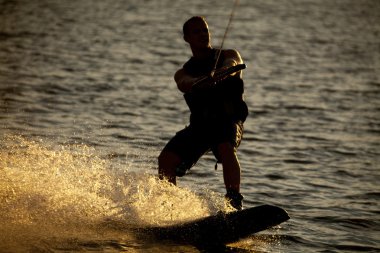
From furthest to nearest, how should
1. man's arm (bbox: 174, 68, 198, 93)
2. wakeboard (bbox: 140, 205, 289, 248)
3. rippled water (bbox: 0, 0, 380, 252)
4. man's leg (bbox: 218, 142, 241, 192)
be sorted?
1. rippled water (bbox: 0, 0, 380, 252)
2. man's arm (bbox: 174, 68, 198, 93)
3. man's leg (bbox: 218, 142, 241, 192)
4. wakeboard (bbox: 140, 205, 289, 248)

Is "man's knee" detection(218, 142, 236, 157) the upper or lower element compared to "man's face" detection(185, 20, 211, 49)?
lower

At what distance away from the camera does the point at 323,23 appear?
37.7 meters

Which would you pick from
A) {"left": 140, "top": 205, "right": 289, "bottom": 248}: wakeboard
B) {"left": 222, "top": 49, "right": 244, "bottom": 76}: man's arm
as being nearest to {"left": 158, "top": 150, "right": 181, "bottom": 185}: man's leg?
{"left": 140, "top": 205, "right": 289, "bottom": 248}: wakeboard

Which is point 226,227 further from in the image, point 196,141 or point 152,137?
point 152,137

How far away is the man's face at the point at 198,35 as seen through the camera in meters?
7.76

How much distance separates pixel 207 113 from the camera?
25.7ft

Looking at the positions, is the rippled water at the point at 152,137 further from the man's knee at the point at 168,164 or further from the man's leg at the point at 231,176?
the man's leg at the point at 231,176

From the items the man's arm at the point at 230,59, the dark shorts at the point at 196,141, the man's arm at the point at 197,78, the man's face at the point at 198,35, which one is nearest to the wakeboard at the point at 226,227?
the dark shorts at the point at 196,141

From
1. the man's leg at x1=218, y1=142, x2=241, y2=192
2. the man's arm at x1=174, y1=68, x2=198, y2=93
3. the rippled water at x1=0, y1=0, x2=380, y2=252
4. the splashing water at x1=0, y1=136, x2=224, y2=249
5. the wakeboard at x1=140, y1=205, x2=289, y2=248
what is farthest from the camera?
the rippled water at x1=0, y1=0, x2=380, y2=252

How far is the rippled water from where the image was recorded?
25.8 feet

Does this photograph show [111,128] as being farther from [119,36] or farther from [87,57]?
[119,36]

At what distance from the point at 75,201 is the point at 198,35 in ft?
6.94

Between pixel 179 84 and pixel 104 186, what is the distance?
147 cm

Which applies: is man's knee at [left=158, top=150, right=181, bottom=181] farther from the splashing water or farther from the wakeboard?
the wakeboard
